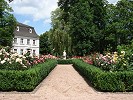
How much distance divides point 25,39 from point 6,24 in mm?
17298

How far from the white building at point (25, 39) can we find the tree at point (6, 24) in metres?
12.7

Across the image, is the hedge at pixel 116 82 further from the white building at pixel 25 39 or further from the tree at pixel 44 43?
the tree at pixel 44 43

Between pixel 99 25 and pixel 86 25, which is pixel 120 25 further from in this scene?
pixel 99 25

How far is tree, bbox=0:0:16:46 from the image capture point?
42.8 m

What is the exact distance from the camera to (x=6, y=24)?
44.1 m

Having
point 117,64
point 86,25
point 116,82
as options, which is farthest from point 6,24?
point 116,82

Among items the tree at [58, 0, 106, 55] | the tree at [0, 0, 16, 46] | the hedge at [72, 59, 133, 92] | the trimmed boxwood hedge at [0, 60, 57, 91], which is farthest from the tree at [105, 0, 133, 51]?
the trimmed boxwood hedge at [0, 60, 57, 91]

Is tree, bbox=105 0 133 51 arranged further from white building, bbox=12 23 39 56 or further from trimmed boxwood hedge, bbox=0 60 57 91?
trimmed boxwood hedge, bbox=0 60 57 91

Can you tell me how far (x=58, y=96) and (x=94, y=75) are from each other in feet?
9.42

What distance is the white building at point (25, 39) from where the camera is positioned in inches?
2301

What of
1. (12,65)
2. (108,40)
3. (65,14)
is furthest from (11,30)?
(12,65)

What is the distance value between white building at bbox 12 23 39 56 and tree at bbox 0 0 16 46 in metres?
12.7

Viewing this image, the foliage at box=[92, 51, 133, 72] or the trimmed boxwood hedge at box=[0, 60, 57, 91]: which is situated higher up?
the foliage at box=[92, 51, 133, 72]

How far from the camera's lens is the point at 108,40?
135ft
